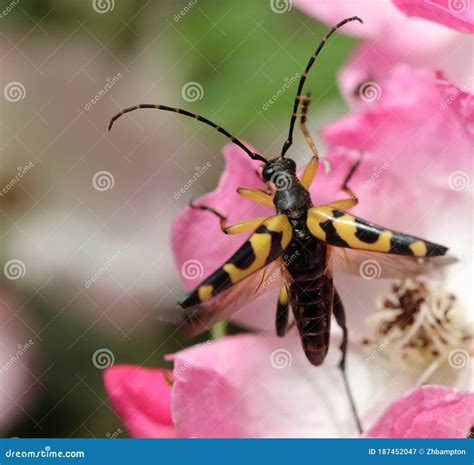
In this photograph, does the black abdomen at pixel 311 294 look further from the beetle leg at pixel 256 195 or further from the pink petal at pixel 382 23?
the pink petal at pixel 382 23

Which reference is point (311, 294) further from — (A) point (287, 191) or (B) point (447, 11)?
(B) point (447, 11)

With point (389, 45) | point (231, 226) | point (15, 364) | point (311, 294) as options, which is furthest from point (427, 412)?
point (15, 364)

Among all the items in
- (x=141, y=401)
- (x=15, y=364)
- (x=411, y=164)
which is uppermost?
(x=411, y=164)

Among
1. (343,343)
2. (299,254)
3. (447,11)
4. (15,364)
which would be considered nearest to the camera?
(447,11)

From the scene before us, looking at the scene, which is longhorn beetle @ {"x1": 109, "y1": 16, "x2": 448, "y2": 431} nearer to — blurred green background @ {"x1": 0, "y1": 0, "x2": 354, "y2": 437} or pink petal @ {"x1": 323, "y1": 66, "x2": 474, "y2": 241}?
pink petal @ {"x1": 323, "y1": 66, "x2": 474, "y2": 241}

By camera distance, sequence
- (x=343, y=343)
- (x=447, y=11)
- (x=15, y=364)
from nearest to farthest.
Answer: (x=447, y=11) → (x=343, y=343) → (x=15, y=364)

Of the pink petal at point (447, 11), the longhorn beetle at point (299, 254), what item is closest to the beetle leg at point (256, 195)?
the longhorn beetle at point (299, 254)
